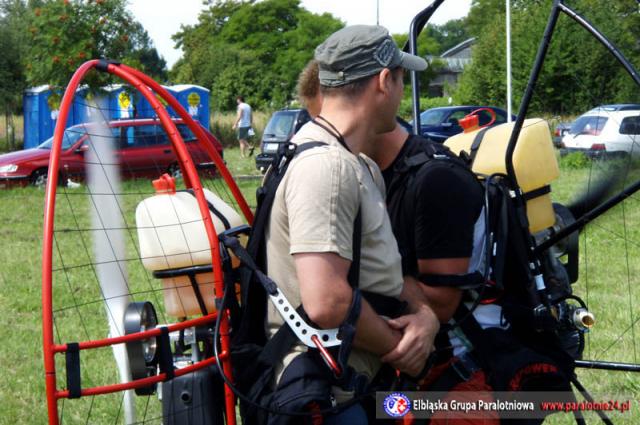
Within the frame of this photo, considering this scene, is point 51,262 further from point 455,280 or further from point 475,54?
point 475,54

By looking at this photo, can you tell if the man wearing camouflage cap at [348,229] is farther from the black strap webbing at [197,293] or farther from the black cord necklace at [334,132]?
the black strap webbing at [197,293]

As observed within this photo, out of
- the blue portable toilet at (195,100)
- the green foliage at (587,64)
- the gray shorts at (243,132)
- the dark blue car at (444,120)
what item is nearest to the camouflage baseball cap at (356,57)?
the green foliage at (587,64)

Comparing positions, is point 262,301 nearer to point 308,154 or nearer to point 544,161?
point 308,154

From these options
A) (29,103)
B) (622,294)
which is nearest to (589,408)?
(622,294)

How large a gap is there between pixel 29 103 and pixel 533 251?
27971 mm

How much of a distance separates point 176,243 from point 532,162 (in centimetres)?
143

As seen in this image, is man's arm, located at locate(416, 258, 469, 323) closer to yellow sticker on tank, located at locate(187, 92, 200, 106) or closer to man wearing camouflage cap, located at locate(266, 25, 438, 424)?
man wearing camouflage cap, located at locate(266, 25, 438, 424)

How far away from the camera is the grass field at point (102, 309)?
3988 mm

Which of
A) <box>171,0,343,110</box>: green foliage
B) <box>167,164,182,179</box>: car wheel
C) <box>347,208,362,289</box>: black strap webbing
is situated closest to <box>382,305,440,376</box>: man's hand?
<box>347,208,362,289</box>: black strap webbing

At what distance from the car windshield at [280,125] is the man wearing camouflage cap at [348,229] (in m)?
20.3

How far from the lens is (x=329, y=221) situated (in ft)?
7.16

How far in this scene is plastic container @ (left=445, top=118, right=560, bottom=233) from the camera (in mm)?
3164

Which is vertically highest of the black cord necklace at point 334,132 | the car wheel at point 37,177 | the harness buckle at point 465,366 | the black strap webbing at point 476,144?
the black cord necklace at point 334,132

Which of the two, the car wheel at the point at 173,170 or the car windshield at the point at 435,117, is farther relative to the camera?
the car windshield at the point at 435,117
